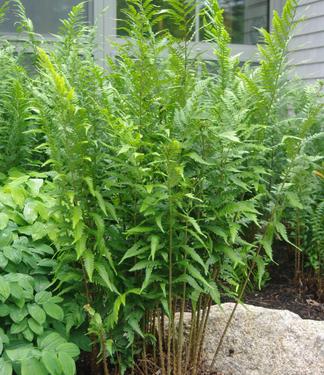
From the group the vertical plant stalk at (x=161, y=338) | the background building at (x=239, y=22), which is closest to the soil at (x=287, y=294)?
the vertical plant stalk at (x=161, y=338)

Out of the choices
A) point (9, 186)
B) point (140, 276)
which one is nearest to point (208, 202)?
point (140, 276)

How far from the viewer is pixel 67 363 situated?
247 cm

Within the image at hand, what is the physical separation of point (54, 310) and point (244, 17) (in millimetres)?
5250

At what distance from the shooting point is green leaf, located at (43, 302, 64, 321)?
264 centimetres

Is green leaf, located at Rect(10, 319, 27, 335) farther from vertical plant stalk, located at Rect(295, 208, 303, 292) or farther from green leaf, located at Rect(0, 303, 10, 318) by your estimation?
vertical plant stalk, located at Rect(295, 208, 303, 292)

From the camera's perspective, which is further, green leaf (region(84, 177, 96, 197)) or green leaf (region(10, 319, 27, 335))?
green leaf (region(10, 319, 27, 335))

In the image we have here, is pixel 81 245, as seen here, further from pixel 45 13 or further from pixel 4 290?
pixel 45 13

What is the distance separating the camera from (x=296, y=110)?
4.54 m

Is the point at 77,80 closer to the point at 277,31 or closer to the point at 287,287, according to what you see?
the point at 277,31

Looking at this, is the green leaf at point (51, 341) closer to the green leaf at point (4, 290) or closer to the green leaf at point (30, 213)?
the green leaf at point (4, 290)

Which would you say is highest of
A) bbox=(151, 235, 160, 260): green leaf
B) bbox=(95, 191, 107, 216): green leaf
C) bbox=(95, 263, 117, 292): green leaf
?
bbox=(95, 191, 107, 216): green leaf

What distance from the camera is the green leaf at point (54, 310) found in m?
2.64

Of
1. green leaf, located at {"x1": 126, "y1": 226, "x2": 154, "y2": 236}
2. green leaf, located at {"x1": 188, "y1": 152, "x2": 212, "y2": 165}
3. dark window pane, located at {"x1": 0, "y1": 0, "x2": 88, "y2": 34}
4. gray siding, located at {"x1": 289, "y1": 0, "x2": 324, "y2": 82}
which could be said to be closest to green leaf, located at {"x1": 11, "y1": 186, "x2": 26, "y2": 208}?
green leaf, located at {"x1": 126, "y1": 226, "x2": 154, "y2": 236}

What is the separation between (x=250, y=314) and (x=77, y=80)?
1631mm
